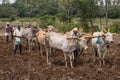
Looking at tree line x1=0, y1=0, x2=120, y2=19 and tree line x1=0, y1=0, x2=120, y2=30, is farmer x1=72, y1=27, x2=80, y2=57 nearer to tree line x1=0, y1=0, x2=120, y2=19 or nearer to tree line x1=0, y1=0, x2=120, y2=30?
tree line x1=0, y1=0, x2=120, y2=30

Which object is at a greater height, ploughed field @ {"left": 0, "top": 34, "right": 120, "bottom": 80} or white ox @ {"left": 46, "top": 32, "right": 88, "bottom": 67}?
white ox @ {"left": 46, "top": 32, "right": 88, "bottom": 67}

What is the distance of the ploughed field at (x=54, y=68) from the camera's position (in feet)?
35.1

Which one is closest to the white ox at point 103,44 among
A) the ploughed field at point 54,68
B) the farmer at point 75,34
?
the ploughed field at point 54,68

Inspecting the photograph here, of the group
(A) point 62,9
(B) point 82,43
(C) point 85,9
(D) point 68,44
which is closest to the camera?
(B) point 82,43

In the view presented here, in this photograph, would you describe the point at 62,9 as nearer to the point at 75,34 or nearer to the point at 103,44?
the point at 103,44

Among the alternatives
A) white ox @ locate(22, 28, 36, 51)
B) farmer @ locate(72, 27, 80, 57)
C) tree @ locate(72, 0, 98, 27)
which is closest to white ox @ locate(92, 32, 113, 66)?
farmer @ locate(72, 27, 80, 57)

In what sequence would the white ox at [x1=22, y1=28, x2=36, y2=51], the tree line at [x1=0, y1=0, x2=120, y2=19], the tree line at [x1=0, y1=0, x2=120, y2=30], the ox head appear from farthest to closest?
1. the tree line at [x1=0, y1=0, x2=120, y2=19]
2. the tree line at [x1=0, y1=0, x2=120, y2=30]
3. the white ox at [x1=22, y1=28, x2=36, y2=51]
4. the ox head

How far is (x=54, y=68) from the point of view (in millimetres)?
12203

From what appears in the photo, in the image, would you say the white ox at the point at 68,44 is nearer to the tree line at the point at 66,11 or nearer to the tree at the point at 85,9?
the tree line at the point at 66,11

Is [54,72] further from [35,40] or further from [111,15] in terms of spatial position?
[111,15]

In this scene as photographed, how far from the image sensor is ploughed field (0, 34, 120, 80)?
10711mm

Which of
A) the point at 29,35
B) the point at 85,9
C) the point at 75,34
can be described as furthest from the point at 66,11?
the point at 75,34

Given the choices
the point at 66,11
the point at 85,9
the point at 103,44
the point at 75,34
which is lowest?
the point at 103,44

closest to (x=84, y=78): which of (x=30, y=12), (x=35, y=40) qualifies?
(x=35, y=40)
